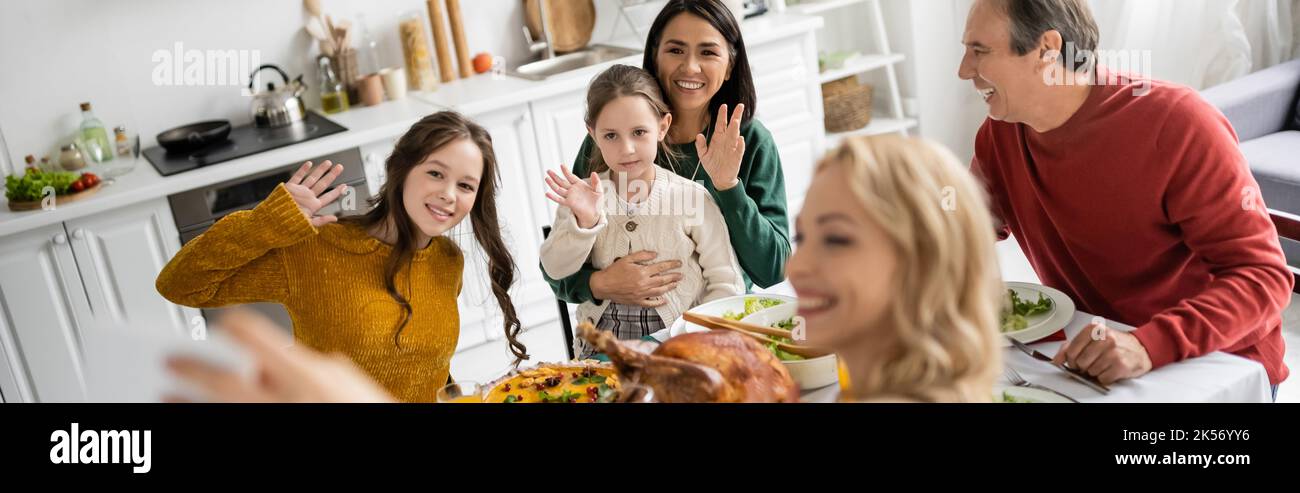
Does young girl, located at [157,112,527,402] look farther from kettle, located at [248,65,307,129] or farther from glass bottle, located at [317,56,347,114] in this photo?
glass bottle, located at [317,56,347,114]

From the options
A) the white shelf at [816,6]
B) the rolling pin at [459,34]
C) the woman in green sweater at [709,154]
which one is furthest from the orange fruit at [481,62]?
the woman in green sweater at [709,154]

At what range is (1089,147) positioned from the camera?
1.73m

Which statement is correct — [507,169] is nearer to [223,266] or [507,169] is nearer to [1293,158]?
[223,266]

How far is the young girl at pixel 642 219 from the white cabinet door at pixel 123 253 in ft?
5.93

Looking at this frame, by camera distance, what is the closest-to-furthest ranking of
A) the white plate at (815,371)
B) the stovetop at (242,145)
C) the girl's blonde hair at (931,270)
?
the girl's blonde hair at (931,270) → the white plate at (815,371) → the stovetop at (242,145)

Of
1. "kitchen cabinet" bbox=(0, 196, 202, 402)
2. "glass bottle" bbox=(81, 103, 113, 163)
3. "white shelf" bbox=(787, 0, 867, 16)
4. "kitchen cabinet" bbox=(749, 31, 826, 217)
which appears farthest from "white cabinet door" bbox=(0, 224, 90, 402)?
"white shelf" bbox=(787, 0, 867, 16)

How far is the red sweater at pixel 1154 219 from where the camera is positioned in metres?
1.52

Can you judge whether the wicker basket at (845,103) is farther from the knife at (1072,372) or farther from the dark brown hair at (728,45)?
the knife at (1072,372)

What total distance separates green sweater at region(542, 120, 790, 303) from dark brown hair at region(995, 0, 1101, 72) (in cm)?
54

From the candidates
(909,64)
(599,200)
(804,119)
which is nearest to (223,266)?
(599,200)

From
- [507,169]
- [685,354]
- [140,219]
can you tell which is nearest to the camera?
[685,354]

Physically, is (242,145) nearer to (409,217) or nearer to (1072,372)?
(409,217)
